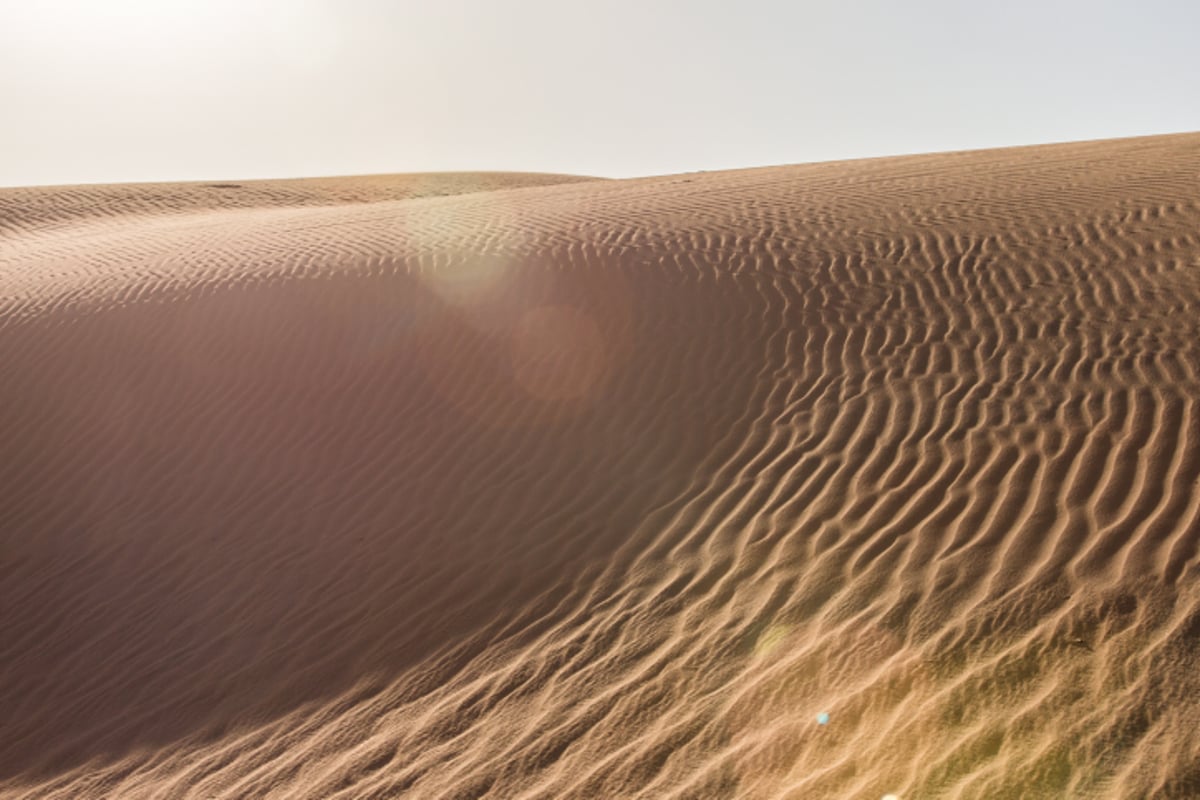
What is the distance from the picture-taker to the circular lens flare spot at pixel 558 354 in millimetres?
7559

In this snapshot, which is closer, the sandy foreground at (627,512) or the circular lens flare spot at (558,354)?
the sandy foreground at (627,512)

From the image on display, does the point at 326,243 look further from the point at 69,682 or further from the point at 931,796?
the point at 931,796

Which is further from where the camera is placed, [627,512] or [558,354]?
[558,354]

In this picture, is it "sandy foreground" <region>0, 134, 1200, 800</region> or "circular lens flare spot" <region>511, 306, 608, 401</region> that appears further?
"circular lens flare spot" <region>511, 306, 608, 401</region>

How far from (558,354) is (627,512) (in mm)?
2472

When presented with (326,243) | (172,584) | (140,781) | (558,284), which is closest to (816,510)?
(140,781)

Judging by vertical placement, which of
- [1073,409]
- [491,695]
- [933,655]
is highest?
[1073,409]

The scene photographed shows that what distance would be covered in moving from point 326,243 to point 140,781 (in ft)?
27.2

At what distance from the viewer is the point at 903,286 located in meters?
8.52

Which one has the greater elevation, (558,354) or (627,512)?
(558,354)

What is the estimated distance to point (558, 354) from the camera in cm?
803

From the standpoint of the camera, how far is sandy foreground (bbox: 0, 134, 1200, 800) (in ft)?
12.5

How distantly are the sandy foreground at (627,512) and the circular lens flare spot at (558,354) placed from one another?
0.15ft

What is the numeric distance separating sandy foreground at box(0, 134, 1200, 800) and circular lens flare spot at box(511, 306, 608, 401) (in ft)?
0.15
